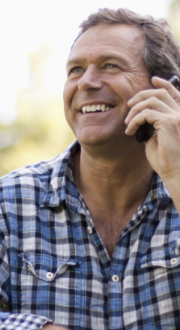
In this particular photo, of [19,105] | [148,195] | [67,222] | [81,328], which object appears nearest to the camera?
[81,328]

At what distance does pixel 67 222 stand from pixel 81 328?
58cm

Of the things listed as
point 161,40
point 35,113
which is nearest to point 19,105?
point 35,113

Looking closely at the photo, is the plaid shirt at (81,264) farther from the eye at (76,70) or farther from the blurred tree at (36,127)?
the blurred tree at (36,127)

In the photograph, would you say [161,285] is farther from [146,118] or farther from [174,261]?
[146,118]

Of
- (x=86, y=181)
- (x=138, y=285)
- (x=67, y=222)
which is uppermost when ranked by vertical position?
(x=86, y=181)

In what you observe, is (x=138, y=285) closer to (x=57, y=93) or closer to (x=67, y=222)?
(x=67, y=222)

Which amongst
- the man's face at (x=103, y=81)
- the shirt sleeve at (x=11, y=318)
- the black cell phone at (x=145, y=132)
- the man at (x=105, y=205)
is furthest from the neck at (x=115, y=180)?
the shirt sleeve at (x=11, y=318)

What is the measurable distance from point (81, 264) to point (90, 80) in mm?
1054

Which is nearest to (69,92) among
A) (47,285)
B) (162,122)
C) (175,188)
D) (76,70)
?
(76,70)

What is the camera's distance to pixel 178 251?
8.62 ft

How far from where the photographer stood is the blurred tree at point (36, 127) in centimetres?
1873

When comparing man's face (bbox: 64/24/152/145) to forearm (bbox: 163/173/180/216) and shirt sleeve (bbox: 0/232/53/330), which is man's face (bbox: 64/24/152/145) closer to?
forearm (bbox: 163/173/180/216)

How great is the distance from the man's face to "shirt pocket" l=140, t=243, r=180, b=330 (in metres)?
0.73

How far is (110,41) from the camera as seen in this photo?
2953mm
